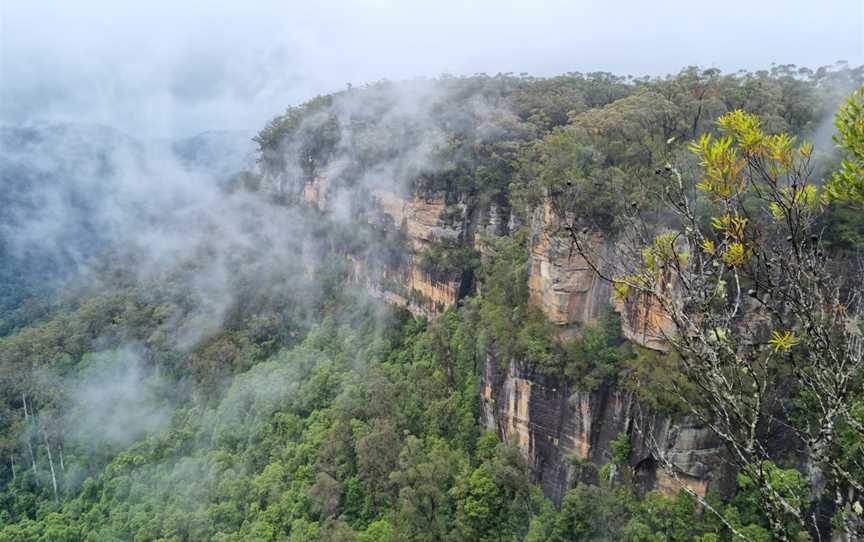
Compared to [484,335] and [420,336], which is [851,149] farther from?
[420,336]

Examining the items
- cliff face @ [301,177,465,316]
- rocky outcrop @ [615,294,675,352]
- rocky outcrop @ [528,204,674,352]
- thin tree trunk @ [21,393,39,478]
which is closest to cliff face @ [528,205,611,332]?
rocky outcrop @ [528,204,674,352]

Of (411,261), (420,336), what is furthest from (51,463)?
(411,261)

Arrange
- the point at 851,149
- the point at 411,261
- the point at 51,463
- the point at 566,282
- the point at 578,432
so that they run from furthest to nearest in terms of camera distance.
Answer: the point at 51,463
the point at 411,261
the point at 566,282
the point at 578,432
the point at 851,149

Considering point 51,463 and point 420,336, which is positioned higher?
point 420,336

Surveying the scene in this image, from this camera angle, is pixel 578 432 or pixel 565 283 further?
pixel 565 283

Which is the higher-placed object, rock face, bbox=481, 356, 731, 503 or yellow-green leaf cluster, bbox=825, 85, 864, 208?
yellow-green leaf cluster, bbox=825, 85, 864, 208

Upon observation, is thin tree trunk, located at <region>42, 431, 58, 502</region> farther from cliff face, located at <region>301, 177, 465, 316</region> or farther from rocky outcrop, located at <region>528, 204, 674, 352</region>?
rocky outcrop, located at <region>528, 204, 674, 352</region>

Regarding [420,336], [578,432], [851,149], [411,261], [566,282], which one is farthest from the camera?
[411,261]

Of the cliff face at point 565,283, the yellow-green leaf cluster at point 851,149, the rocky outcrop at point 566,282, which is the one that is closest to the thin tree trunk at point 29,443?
the rocky outcrop at point 566,282
